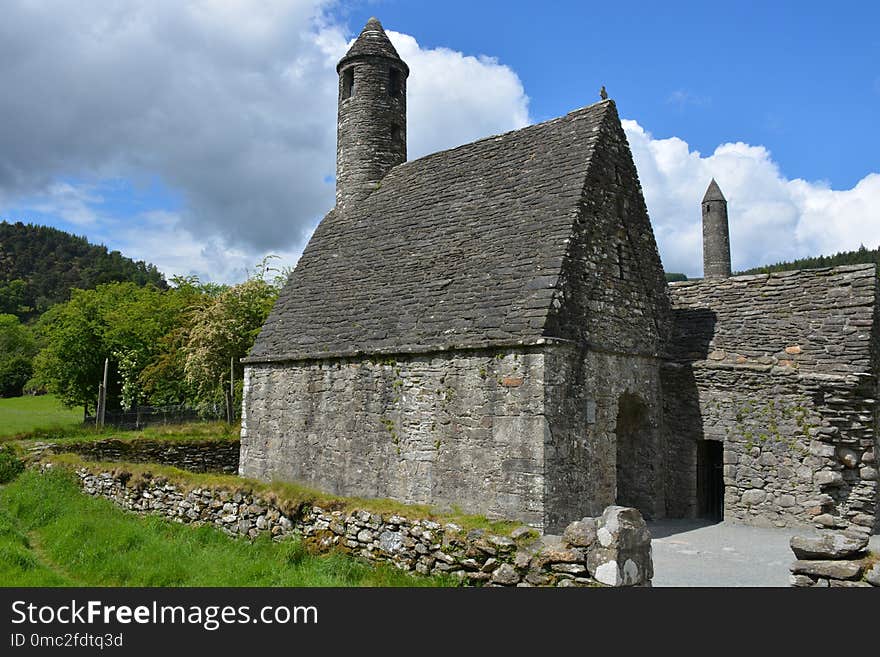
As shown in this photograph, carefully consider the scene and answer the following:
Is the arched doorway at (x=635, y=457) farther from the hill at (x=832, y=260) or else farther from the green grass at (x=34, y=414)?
the hill at (x=832, y=260)

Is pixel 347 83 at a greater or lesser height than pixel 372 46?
lesser

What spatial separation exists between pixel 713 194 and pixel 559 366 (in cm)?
2377

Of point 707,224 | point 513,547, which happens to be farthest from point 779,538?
point 707,224

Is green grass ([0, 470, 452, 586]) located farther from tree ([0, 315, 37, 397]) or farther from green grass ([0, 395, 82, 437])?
tree ([0, 315, 37, 397])

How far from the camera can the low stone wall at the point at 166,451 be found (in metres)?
18.7

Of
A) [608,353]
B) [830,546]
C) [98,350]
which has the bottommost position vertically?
[830,546]

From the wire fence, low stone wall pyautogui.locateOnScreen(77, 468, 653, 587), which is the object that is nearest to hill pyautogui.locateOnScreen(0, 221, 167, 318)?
the wire fence

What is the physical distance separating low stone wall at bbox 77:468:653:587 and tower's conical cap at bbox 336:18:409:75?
13.3 m

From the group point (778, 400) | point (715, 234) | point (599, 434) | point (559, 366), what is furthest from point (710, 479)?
point (715, 234)

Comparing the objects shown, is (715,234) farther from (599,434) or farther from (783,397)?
(599,434)

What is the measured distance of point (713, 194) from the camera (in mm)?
30734

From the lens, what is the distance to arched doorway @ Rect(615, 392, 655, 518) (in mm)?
13203

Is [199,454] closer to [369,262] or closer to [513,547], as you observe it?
[369,262]

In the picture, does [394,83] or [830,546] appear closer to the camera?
[830,546]
